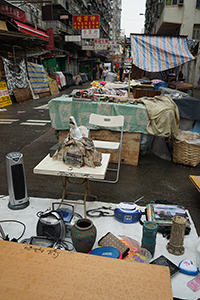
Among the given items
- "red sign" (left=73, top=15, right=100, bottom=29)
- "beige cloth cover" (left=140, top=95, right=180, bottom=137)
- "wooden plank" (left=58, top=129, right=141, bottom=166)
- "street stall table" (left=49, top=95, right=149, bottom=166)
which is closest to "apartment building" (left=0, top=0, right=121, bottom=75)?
"red sign" (left=73, top=15, right=100, bottom=29)

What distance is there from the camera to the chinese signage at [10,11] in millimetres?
11621

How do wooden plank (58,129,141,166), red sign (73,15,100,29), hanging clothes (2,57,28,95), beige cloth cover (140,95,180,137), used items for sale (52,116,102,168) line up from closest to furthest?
1. used items for sale (52,116,102,168)
2. beige cloth cover (140,95,180,137)
3. wooden plank (58,129,141,166)
4. hanging clothes (2,57,28,95)
5. red sign (73,15,100,29)

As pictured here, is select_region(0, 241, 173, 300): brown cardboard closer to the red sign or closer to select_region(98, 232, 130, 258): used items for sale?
select_region(98, 232, 130, 258): used items for sale

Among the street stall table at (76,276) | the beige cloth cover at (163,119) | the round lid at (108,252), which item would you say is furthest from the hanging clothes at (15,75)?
the street stall table at (76,276)

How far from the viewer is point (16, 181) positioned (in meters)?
2.82

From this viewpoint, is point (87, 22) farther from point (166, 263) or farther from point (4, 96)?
point (166, 263)

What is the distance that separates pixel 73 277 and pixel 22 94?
12.8 m

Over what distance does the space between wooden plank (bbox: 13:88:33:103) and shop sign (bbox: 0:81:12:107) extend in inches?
24.2

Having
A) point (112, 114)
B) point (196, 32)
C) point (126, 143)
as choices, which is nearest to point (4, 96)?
point (112, 114)

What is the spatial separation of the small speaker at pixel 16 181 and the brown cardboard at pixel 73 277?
4.24 feet

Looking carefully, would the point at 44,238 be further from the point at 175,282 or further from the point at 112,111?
the point at 112,111

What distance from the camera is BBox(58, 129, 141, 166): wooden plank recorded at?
4533 mm

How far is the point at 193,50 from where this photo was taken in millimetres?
16953

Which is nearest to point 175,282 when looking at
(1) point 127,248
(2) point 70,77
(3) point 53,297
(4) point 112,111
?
A: (1) point 127,248
